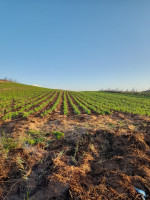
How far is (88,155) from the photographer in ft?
12.6

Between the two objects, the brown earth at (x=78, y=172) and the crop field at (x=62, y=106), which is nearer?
the brown earth at (x=78, y=172)

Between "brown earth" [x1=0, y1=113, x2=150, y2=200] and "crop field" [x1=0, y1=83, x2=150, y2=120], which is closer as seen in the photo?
"brown earth" [x1=0, y1=113, x2=150, y2=200]

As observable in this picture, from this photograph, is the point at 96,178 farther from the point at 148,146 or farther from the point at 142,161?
the point at 148,146

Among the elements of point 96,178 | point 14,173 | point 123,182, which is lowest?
point 14,173

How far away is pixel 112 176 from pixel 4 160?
335cm

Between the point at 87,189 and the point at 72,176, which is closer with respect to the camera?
the point at 87,189

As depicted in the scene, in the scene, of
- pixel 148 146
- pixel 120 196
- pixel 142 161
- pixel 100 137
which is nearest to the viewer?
pixel 120 196

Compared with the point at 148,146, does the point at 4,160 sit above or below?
below

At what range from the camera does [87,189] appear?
239 centimetres

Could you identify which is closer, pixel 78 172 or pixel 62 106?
pixel 78 172

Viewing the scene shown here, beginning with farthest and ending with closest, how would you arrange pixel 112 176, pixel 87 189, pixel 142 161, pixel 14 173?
pixel 142 161 < pixel 14 173 < pixel 112 176 < pixel 87 189

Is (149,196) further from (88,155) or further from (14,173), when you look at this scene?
(14,173)

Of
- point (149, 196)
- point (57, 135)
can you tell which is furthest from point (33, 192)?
point (57, 135)

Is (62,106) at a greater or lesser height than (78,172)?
greater
